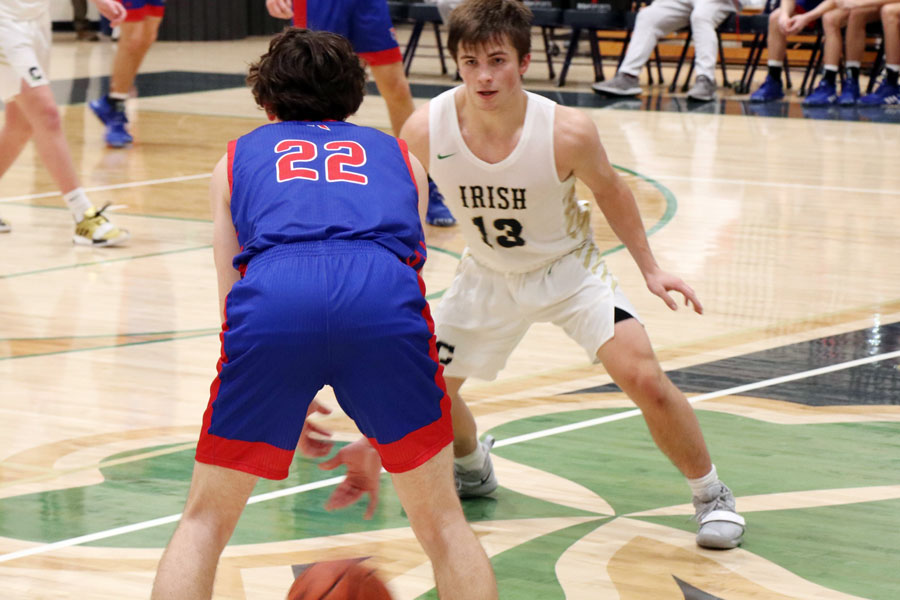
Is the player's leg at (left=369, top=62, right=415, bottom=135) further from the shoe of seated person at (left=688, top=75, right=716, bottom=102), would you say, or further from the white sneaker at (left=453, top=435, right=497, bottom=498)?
the shoe of seated person at (left=688, top=75, right=716, bottom=102)

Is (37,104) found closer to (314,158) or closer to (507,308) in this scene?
(507,308)

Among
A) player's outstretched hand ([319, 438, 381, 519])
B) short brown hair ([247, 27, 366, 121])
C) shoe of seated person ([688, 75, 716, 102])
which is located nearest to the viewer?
short brown hair ([247, 27, 366, 121])

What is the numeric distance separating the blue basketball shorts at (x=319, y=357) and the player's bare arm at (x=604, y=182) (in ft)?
3.24

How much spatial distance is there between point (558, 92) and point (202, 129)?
3.83 meters

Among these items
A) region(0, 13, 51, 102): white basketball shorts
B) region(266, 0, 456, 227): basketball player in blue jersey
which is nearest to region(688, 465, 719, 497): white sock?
region(266, 0, 456, 227): basketball player in blue jersey

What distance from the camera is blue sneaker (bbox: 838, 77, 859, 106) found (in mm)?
11906

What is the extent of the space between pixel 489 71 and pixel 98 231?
3678 mm

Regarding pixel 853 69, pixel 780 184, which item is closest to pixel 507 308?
pixel 780 184

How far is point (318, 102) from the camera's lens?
8.82 feet

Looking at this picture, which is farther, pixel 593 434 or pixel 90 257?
pixel 90 257

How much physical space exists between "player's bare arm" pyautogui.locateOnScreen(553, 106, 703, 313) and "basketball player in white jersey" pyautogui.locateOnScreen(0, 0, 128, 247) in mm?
3602

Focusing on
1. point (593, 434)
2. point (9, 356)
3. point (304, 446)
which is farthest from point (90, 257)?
point (304, 446)

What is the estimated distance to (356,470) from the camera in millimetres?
2848

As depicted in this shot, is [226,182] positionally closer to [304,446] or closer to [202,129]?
[304,446]
